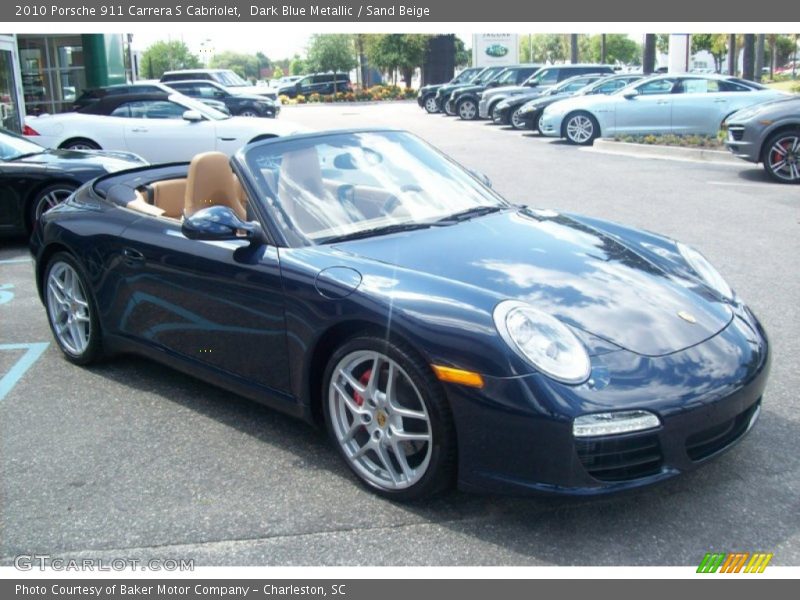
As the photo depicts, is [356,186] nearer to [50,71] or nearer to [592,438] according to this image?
[592,438]

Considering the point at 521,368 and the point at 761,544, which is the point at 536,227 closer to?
the point at 521,368

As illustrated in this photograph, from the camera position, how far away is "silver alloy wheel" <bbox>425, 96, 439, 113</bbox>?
3356 cm

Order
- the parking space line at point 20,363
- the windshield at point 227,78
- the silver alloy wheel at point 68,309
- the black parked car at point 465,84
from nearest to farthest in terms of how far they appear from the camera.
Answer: the parking space line at point 20,363, the silver alloy wheel at point 68,309, the black parked car at point 465,84, the windshield at point 227,78

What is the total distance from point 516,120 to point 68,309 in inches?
758

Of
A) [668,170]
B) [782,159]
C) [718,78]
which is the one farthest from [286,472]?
[718,78]

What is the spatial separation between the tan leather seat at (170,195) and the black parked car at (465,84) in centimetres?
2571

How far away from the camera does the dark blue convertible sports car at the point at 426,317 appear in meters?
3.03

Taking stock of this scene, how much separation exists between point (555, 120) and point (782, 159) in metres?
8.24

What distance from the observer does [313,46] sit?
6938cm

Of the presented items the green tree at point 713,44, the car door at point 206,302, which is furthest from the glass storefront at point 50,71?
the green tree at point 713,44

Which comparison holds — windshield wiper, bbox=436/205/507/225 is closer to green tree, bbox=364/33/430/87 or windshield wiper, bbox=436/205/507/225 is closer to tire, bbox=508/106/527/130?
tire, bbox=508/106/527/130

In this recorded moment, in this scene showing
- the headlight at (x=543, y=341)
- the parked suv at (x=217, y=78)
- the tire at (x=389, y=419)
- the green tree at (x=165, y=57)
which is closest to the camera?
the headlight at (x=543, y=341)

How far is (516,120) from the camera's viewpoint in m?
23.2

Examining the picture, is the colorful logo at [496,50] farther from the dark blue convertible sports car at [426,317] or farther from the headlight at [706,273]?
the headlight at [706,273]
